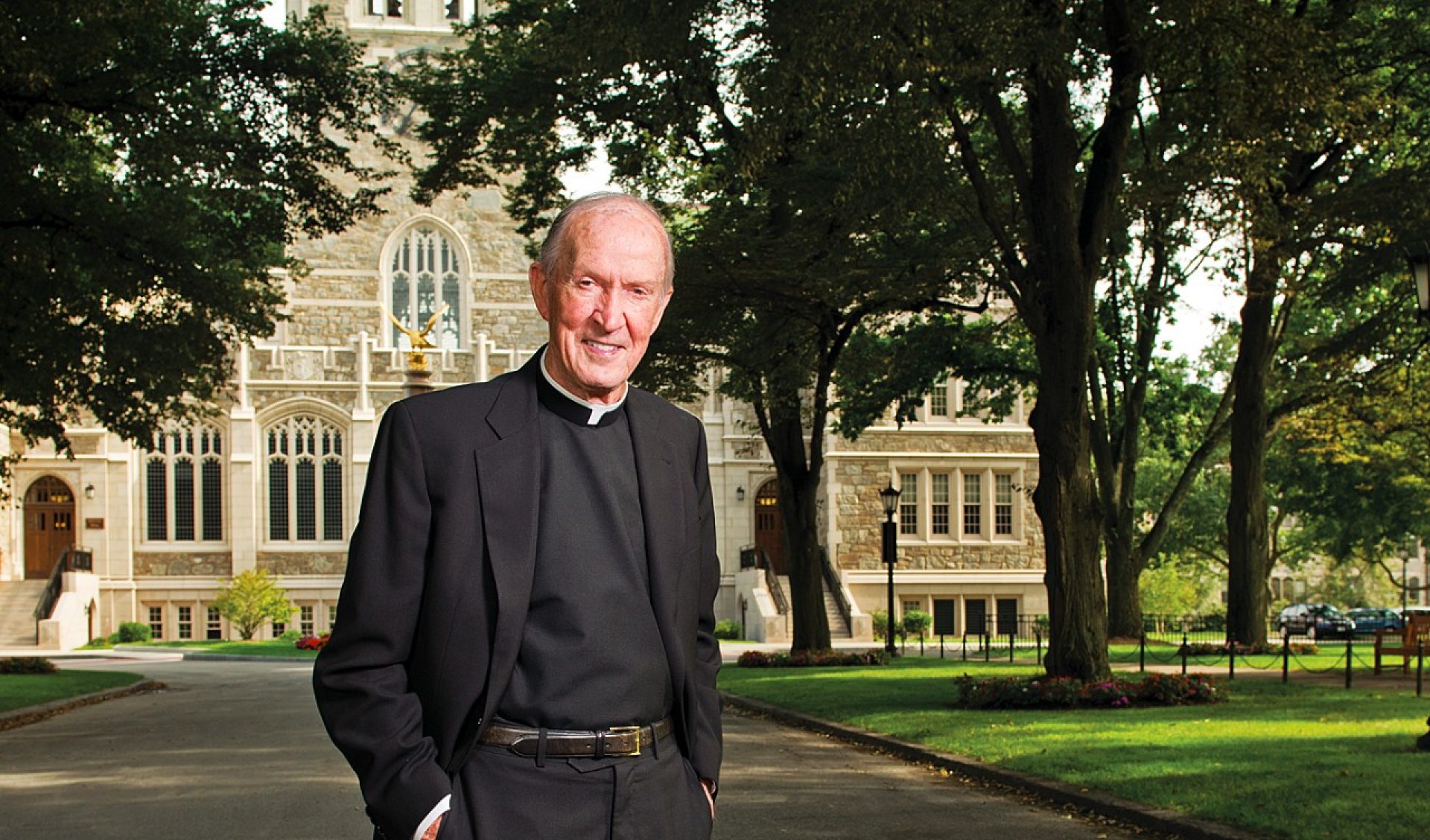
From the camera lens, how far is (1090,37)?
18016mm

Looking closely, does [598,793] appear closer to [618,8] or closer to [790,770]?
[790,770]

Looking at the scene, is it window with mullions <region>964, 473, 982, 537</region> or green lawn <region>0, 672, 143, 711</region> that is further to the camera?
window with mullions <region>964, 473, 982, 537</region>

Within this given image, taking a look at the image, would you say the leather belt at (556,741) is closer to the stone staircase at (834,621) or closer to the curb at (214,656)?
the curb at (214,656)

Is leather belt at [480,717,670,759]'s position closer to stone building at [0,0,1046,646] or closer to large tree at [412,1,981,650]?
large tree at [412,1,981,650]

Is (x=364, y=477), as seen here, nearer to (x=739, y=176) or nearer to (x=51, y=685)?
(x=51, y=685)

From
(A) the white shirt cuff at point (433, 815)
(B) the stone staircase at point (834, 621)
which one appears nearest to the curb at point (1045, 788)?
(A) the white shirt cuff at point (433, 815)

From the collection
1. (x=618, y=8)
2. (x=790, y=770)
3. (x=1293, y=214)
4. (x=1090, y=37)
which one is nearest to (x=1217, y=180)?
(x=1293, y=214)

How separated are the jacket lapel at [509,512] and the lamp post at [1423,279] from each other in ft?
36.7

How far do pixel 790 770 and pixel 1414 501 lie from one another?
3849 cm

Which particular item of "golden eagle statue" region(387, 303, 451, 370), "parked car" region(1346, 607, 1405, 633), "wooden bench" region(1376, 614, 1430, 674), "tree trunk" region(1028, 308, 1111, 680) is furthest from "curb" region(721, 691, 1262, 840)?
"parked car" region(1346, 607, 1405, 633)

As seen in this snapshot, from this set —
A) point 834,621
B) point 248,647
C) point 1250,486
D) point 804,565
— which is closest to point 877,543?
point 834,621

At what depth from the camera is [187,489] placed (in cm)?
5112

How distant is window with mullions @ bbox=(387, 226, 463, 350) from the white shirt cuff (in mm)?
52137

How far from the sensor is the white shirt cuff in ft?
11.1
